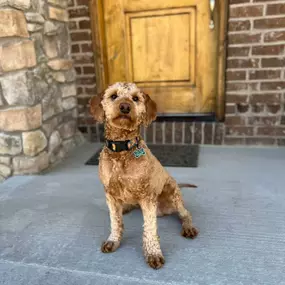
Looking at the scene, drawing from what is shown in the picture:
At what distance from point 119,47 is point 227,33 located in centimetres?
124

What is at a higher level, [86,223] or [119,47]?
[119,47]

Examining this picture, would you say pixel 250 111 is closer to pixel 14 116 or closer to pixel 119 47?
pixel 119 47

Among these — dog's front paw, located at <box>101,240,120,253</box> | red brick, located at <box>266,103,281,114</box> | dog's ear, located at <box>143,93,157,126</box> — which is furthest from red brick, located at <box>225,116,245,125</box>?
dog's front paw, located at <box>101,240,120,253</box>

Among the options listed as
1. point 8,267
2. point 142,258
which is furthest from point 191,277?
point 8,267

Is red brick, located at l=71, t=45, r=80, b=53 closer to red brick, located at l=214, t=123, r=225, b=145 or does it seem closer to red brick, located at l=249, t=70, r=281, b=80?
red brick, located at l=214, t=123, r=225, b=145

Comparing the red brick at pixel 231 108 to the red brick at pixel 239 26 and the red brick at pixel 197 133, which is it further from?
the red brick at pixel 239 26

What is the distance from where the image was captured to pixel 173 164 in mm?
3008

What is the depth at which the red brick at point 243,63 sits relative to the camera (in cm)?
311

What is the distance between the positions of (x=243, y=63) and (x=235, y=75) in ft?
0.48

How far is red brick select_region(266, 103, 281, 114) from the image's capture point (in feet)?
10.5

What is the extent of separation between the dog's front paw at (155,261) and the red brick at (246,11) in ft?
8.31

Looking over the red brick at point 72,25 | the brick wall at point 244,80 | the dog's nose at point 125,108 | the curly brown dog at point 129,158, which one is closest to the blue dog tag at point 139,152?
the curly brown dog at point 129,158

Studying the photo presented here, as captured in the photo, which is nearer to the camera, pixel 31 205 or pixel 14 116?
pixel 31 205

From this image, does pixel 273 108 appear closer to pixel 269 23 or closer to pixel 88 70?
pixel 269 23
